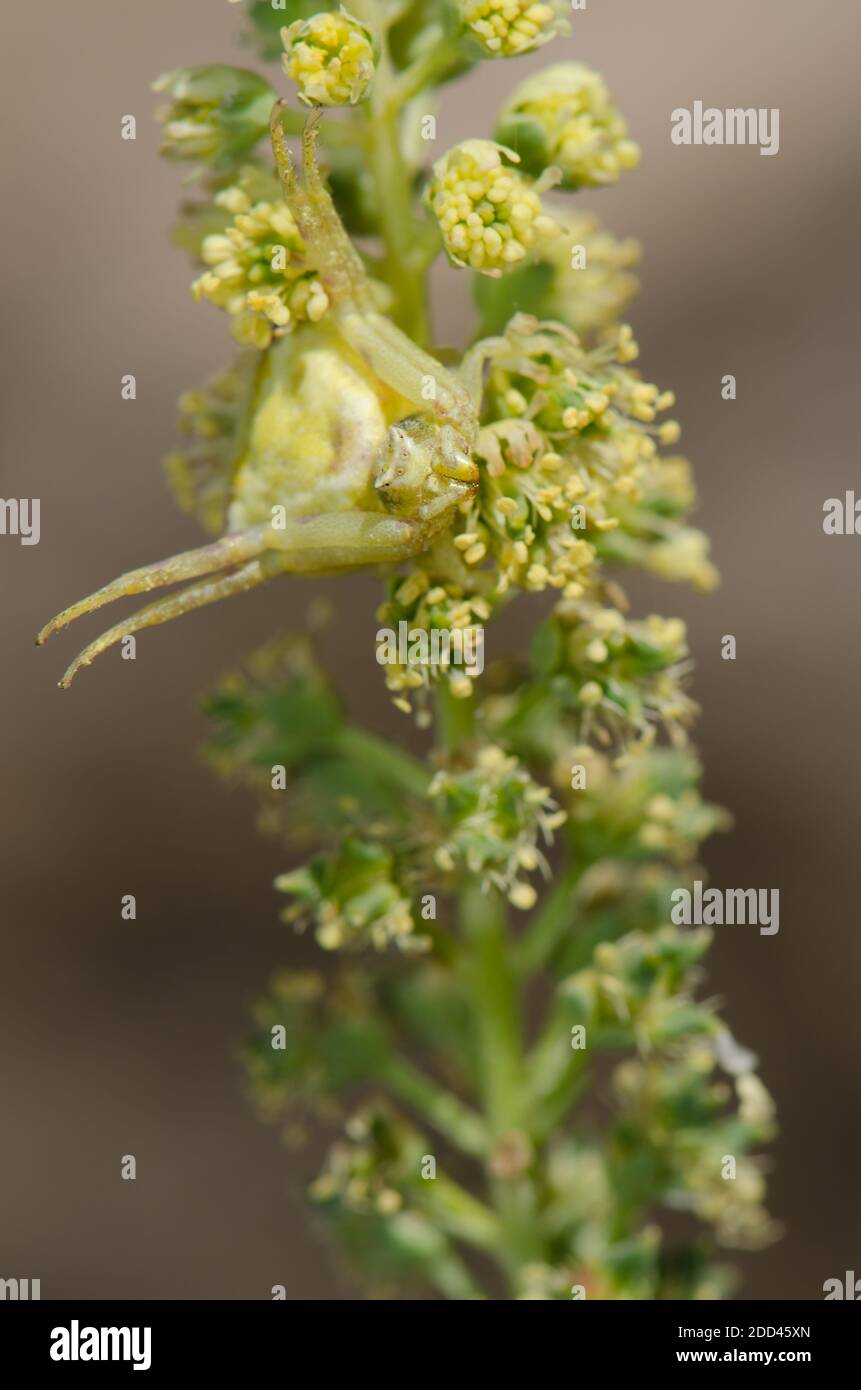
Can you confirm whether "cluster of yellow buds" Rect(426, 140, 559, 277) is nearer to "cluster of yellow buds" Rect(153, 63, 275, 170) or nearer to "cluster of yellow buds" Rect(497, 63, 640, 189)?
"cluster of yellow buds" Rect(497, 63, 640, 189)

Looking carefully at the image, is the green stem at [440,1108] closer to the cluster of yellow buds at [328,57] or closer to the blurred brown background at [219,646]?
the cluster of yellow buds at [328,57]

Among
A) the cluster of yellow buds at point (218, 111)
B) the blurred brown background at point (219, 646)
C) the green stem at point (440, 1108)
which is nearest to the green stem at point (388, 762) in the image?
the green stem at point (440, 1108)

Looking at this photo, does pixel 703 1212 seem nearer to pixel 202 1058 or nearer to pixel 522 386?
pixel 522 386

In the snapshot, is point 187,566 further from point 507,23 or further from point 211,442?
point 507,23

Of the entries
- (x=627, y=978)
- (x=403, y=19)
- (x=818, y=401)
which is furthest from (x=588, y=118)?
(x=818, y=401)

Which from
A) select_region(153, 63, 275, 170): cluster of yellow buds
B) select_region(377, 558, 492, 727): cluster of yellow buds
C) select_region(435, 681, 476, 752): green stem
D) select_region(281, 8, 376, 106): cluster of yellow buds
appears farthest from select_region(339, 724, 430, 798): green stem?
select_region(281, 8, 376, 106): cluster of yellow buds

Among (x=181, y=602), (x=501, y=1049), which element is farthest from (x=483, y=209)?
(x=501, y=1049)
